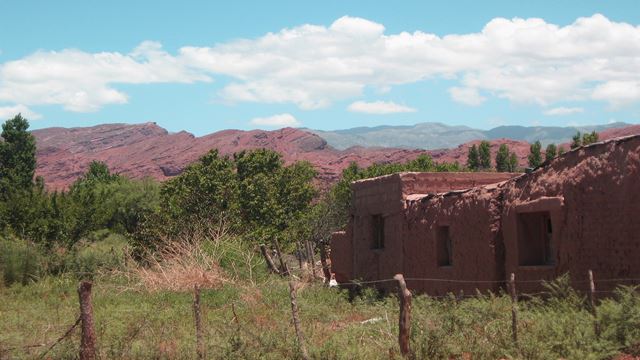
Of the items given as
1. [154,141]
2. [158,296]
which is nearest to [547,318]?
[158,296]

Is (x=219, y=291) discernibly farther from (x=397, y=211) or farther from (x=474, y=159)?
(x=474, y=159)

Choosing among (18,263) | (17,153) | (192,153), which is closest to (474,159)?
(17,153)

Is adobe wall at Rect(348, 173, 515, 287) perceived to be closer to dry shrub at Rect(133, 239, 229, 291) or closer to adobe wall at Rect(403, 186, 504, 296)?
adobe wall at Rect(403, 186, 504, 296)

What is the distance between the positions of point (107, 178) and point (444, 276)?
4902cm

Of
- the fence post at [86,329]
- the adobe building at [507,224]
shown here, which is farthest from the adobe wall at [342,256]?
the fence post at [86,329]

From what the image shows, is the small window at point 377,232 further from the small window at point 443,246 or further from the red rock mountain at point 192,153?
the red rock mountain at point 192,153

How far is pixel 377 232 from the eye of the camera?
19.2 meters

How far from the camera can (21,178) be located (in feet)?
152

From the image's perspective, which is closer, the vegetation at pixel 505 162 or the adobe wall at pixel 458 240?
the adobe wall at pixel 458 240

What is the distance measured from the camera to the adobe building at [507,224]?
37.4 feet

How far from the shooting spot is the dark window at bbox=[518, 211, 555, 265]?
44.0 ft

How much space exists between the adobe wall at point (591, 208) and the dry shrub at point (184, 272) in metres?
10.6

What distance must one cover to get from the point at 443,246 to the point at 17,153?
3783 cm

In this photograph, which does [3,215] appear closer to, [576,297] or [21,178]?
[21,178]
